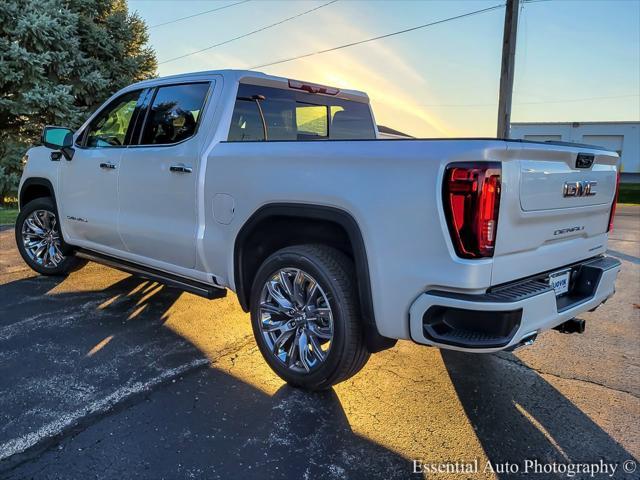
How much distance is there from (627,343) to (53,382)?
441 centimetres

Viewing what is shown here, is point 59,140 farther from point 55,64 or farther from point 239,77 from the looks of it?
point 55,64

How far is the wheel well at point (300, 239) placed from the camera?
2727 millimetres

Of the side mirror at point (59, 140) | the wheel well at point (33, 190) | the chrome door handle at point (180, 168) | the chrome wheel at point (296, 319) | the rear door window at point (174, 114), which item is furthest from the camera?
the wheel well at point (33, 190)

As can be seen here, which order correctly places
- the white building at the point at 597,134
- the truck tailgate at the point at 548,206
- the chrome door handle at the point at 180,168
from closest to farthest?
1. the truck tailgate at the point at 548,206
2. the chrome door handle at the point at 180,168
3. the white building at the point at 597,134

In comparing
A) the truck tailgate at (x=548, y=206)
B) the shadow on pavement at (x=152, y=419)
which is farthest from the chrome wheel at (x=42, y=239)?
the truck tailgate at (x=548, y=206)

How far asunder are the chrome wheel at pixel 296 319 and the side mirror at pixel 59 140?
9.40ft

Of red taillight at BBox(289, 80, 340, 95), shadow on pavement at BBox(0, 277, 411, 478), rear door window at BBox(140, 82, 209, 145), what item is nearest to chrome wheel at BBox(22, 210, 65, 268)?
shadow on pavement at BBox(0, 277, 411, 478)

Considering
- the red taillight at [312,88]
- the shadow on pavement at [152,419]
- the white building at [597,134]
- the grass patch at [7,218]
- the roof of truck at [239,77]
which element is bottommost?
the white building at [597,134]

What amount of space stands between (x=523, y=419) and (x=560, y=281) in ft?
2.74

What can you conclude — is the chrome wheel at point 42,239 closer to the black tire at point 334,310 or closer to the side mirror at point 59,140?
the side mirror at point 59,140

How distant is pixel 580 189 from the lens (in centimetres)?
289

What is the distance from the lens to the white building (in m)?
39.4

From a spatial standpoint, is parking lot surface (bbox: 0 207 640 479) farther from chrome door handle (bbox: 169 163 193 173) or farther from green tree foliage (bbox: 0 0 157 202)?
green tree foliage (bbox: 0 0 157 202)

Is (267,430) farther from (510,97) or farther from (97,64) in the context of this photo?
(97,64)
